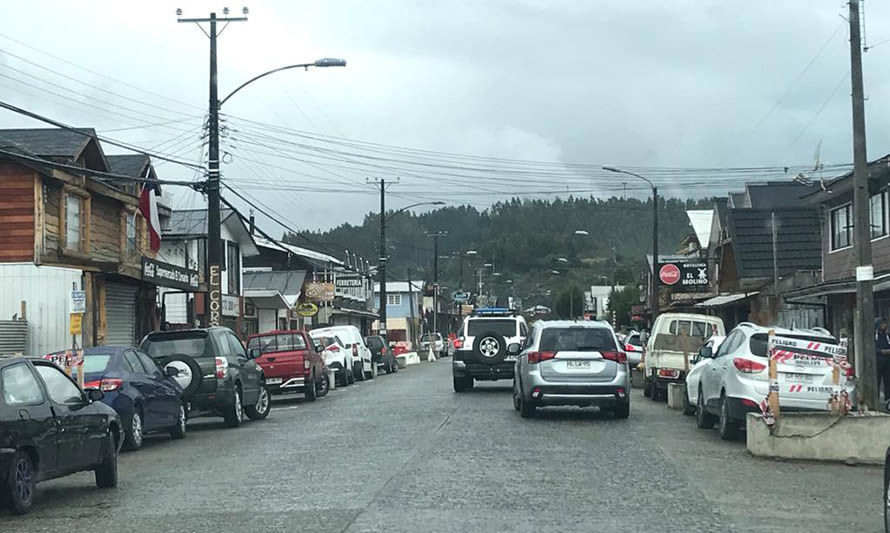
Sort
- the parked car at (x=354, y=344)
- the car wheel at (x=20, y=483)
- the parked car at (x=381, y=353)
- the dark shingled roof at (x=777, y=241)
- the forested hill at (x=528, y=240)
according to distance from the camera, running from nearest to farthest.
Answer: the car wheel at (x=20, y=483) < the parked car at (x=354, y=344) < the dark shingled roof at (x=777, y=241) < the parked car at (x=381, y=353) < the forested hill at (x=528, y=240)

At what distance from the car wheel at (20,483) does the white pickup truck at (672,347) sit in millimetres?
17860

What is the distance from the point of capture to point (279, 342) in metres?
30.3

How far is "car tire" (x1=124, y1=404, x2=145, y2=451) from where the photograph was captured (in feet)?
55.6

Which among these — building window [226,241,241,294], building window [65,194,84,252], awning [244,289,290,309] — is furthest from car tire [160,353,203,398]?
awning [244,289,290,309]

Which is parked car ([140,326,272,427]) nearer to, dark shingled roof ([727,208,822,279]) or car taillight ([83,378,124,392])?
car taillight ([83,378,124,392])

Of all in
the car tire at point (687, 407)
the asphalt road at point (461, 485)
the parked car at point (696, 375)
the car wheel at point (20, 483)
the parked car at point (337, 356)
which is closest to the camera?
the asphalt road at point (461, 485)

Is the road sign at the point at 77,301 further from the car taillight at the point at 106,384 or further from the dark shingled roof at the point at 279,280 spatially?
the dark shingled roof at the point at 279,280

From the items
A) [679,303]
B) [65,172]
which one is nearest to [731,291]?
[679,303]

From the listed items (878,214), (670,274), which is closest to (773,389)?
(878,214)

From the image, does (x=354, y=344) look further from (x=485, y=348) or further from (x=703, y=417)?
(x=703, y=417)

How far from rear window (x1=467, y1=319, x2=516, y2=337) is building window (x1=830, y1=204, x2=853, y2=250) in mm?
10258

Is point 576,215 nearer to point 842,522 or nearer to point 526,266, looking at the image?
point 526,266

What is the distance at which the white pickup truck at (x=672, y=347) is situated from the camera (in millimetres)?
27203

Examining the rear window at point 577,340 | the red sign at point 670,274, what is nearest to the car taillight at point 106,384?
the rear window at point 577,340
